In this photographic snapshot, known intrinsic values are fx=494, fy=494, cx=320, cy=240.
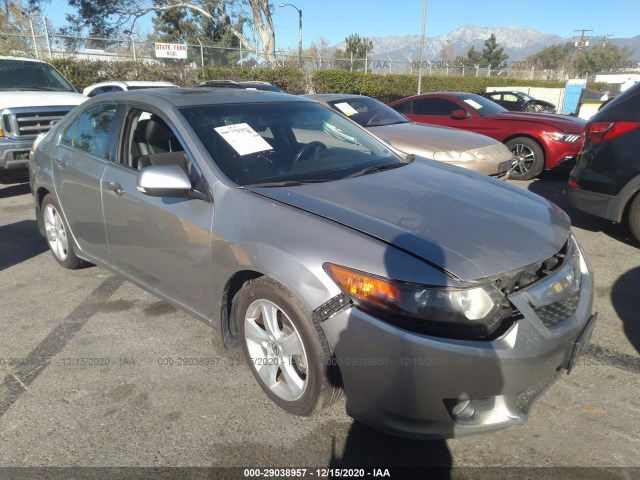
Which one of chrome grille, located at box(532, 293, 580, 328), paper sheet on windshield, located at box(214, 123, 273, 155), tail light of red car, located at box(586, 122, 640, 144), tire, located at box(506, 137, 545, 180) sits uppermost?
paper sheet on windshield, located at box(214, 123, 273, 155)

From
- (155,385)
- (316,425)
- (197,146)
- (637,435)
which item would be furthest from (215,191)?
(637,435)

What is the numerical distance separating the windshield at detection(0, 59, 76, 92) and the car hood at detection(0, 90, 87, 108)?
387 mm

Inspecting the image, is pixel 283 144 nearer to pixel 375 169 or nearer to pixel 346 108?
pixel 375 169

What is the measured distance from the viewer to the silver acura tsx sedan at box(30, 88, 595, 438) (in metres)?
2.06

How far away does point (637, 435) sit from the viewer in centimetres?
242

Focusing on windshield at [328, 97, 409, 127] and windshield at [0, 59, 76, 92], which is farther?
windshield at [0, 59, 76, 92]

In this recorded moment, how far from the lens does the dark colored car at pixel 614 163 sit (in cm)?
461

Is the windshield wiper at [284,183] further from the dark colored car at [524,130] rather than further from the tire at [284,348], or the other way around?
the dark colored car at [524,130]

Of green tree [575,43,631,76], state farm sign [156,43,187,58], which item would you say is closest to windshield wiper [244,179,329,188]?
state farm sign [156,43,187,58]

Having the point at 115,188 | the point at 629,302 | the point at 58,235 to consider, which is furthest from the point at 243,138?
the point at 629,302

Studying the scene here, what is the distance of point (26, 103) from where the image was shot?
292 inches

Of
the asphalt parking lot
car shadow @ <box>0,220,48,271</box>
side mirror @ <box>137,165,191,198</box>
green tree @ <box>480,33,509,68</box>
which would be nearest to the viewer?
the asphalt parking lot

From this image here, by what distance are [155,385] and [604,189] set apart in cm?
440

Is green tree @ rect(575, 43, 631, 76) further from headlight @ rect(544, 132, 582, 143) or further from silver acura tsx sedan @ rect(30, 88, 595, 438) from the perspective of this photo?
silver acura tsx sedan @ rect(30, 88, 595, 438)
